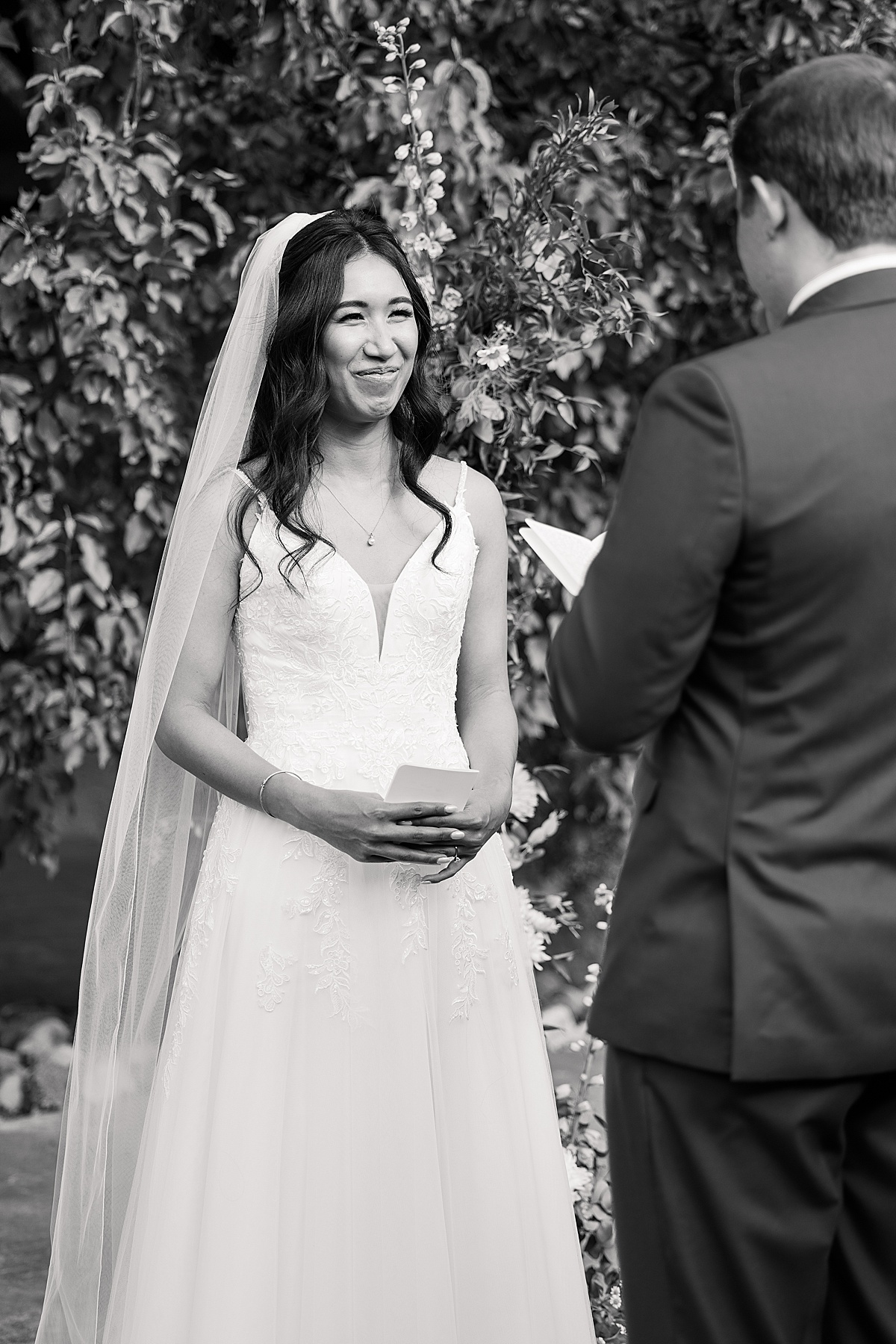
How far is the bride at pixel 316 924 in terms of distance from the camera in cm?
236

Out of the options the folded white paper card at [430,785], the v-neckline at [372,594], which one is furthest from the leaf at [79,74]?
the folded white paper card at [430,785]

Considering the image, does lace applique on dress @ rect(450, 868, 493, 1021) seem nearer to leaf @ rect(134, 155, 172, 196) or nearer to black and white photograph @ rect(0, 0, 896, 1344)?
black and white photograph @ rect(0, 0, 896, 1344)

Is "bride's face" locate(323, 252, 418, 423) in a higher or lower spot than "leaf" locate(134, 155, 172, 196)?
lower

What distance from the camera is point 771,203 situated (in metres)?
1.56

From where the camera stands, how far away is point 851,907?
1.54 meters

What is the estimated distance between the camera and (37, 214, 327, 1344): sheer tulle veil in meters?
2.58

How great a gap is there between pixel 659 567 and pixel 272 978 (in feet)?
3.99

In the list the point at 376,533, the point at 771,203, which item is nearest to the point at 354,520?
the point at 376,533

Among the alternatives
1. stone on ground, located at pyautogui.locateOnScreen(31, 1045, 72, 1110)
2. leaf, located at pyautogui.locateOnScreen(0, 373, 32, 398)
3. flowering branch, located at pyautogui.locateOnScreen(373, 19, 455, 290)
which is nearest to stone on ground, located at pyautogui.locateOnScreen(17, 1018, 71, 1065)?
stone on ground, located at pyautogui.locateOnScreen(31, 1045, 72, 1110)

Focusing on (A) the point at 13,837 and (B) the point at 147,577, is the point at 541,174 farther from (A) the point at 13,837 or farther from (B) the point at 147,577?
(A) the point at 13,837

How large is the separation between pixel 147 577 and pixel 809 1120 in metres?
3.01

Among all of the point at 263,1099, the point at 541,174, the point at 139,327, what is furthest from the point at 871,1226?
the point at 139,327

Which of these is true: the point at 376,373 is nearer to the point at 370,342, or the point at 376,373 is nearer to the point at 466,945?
the point at 370,342

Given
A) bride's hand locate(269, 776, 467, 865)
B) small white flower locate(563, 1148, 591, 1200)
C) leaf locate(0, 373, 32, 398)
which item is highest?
leaf locate(0, 373, 32, 398)
